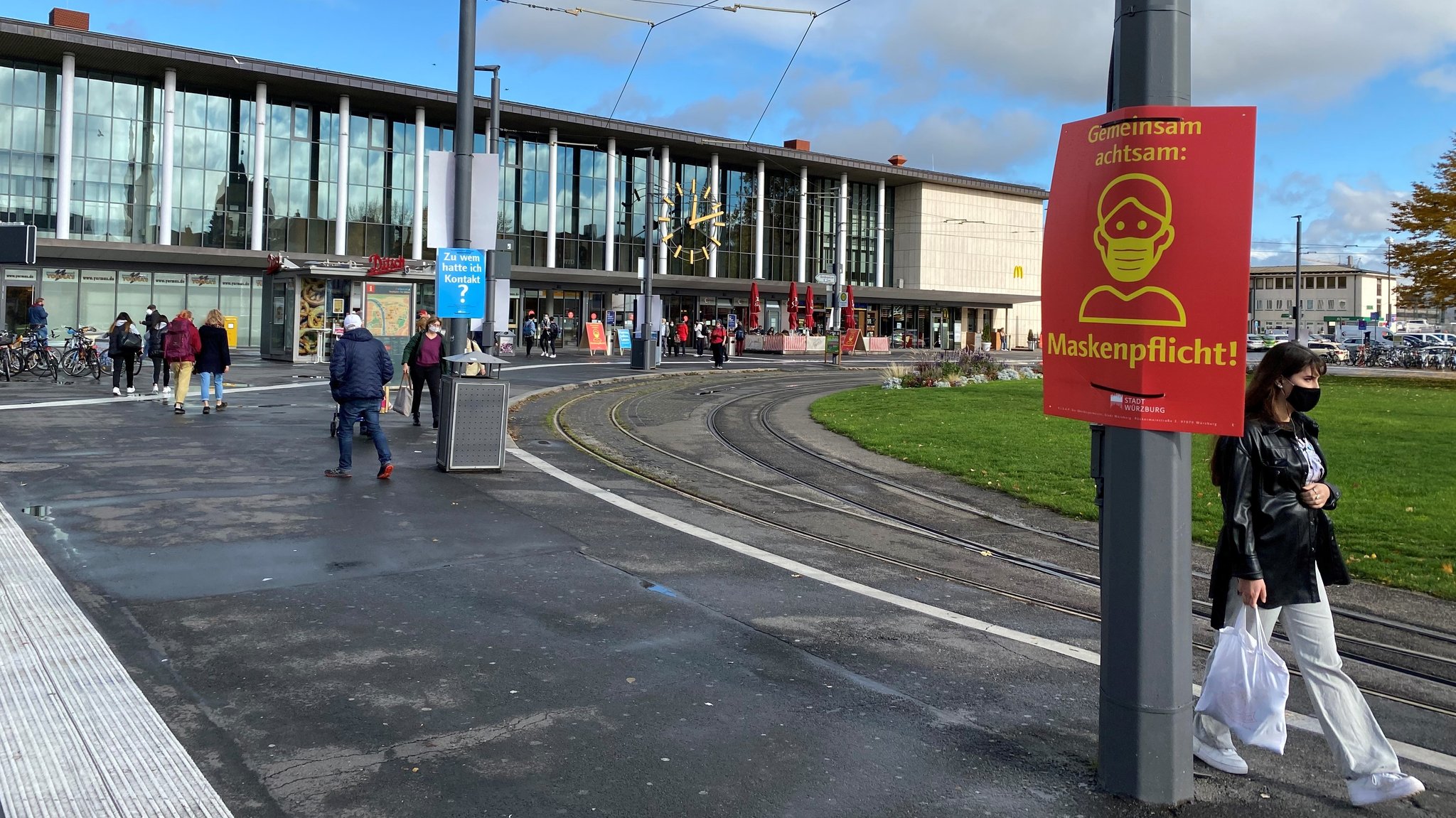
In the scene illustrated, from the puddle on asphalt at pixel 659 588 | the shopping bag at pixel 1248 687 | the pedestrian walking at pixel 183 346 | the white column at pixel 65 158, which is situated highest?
the white column at pixel 65 158

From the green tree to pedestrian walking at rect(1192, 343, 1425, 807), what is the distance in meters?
33.9

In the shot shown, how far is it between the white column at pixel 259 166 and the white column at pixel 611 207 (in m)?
17.1

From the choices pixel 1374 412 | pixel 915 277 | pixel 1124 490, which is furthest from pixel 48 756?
pixel 915 277

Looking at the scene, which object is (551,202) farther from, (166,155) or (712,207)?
(166,155)

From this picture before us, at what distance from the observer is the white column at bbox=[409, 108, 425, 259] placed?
53875mm

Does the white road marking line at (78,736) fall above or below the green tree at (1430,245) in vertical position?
below

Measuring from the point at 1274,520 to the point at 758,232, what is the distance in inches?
2526

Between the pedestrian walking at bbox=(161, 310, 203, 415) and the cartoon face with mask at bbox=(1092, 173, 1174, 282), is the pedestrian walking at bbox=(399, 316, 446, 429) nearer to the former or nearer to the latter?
the pedestrian walking at bbox=(161, 310, 203, 415)

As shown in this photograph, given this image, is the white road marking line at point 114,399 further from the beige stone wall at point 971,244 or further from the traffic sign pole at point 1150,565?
the beige stone wall at point 971,244

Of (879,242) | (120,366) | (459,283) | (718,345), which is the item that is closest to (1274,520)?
(459,283)

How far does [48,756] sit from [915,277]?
7268 centimetres

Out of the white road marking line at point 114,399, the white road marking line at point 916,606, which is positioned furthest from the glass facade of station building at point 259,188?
the white road marking line at point 916,606

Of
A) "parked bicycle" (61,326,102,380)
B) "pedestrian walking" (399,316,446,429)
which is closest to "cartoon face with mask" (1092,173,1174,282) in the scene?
"pedestrian walking" (399,316,446,429)

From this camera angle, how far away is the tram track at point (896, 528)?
6.66 meters
